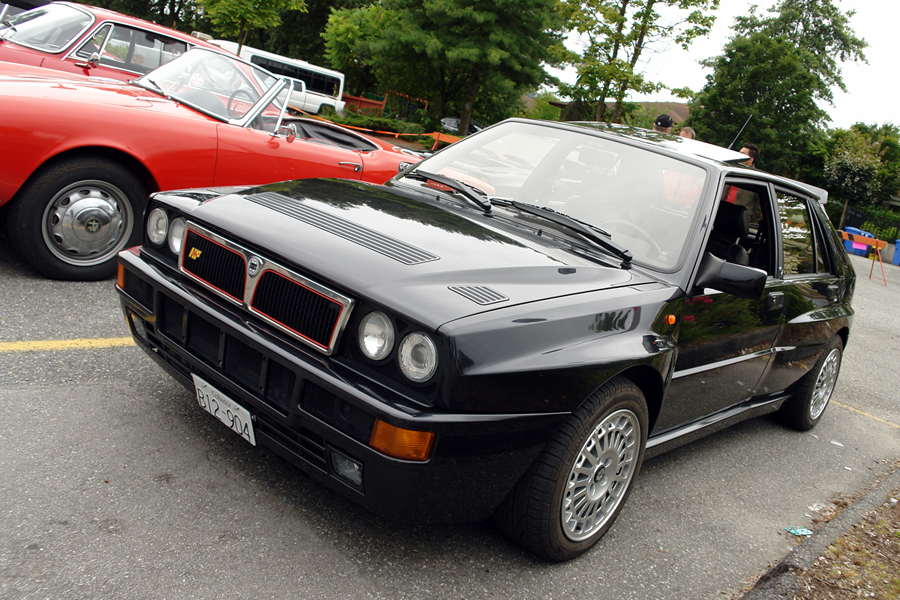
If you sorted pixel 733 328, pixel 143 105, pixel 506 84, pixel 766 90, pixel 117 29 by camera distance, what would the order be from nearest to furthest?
pixel 733 328 → pixel 143 105 → pixel 117 29 → pixel 506 84 → pixel 766 90

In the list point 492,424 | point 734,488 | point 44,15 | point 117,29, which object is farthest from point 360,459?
point 44,15

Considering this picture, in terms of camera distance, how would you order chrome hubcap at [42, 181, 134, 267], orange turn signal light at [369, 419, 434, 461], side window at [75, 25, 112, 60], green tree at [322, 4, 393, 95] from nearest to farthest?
orange turn signal light at [369, 419, 434, 461] < chrome hubcap at [42, 181, 134, 267] < side window at [75, 25, 112, 60] < green tree at [322, 4, 393, 95]

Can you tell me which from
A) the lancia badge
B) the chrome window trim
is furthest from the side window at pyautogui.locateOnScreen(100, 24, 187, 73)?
the lancia badge

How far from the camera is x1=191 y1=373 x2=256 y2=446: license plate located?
242cm

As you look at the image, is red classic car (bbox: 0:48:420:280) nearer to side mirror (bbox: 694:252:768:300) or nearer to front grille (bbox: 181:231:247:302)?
front grille (bbox: 181:231:247:302)

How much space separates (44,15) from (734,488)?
7.34m

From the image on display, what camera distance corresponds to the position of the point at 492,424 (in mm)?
2141

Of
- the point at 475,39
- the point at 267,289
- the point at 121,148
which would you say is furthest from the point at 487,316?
the point at 475,39

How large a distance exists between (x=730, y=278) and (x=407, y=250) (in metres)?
1.39

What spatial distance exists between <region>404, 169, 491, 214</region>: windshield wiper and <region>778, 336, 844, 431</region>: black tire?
2.66 metres

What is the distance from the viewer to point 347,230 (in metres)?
2.57

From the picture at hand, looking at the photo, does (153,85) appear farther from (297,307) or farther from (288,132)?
(297,307)

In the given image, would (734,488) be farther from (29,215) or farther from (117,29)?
(117,29)

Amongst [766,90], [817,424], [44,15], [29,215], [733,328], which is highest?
[766,90]
